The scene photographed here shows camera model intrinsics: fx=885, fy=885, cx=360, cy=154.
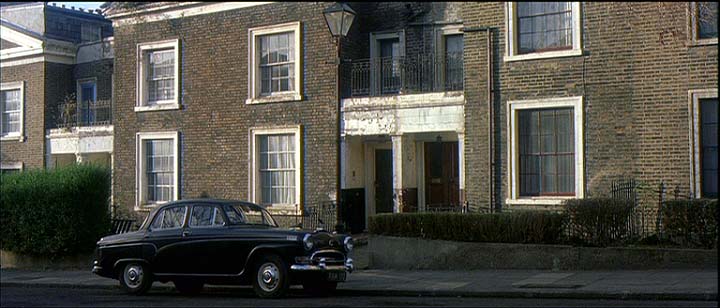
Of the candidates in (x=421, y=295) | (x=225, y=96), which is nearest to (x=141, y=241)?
(x=421, y=295)

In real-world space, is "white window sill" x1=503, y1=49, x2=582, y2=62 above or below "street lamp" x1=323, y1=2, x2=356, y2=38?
below

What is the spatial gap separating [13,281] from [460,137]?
10.7m

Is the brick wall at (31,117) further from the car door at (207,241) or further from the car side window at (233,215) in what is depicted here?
the car side window at (233,215)

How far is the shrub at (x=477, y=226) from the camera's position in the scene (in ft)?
54.3

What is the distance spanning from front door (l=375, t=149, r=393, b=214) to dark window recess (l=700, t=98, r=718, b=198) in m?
8.92

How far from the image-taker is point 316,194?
2366 centimetres

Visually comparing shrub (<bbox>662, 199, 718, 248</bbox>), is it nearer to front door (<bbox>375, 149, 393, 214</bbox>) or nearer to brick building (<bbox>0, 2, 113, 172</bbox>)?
front door (<bbox>375, 149, 393, 214</bbox>)

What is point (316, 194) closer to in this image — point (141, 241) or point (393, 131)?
point (393, 131)

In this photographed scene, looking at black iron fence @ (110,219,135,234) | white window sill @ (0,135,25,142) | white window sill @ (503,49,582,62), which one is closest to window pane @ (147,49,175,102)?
black iron fence @ (110,219,135,234)

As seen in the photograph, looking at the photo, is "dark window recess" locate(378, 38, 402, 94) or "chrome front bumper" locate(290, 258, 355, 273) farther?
"dark window recess" locate(378, 38, 402, 94)

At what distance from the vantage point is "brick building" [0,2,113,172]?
30.4 m

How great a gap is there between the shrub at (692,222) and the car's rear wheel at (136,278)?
9213mm

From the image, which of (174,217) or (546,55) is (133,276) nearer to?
(174,217)

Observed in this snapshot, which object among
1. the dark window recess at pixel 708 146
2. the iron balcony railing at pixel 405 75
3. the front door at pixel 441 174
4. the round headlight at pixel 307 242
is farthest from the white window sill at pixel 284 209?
the dark window recess at pixel 708 146
